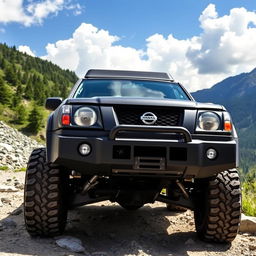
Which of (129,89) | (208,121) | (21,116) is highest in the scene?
(129,89)

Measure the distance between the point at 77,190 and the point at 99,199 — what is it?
1.73 feet

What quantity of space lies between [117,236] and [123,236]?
0.07 metres

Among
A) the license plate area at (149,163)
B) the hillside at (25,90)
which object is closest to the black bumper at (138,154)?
the license plate area at (149,163)

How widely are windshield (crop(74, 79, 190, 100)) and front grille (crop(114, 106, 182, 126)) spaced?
120cm

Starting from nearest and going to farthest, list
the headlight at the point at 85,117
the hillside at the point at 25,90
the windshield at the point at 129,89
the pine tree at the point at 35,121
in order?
the headlight at the point at 85,117 → the windshield at the point at 129,89 → the pine tree at the point at 35,121 → the hillside at the point at 25,90

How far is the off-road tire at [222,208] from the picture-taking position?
4.06 m

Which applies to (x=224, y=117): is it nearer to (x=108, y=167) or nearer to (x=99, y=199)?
(x=108, y=167)

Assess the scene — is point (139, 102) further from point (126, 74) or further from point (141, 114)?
point (126, 74)

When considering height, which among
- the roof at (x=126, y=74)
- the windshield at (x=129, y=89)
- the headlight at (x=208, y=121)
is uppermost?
the roof at (x=126, y=74)

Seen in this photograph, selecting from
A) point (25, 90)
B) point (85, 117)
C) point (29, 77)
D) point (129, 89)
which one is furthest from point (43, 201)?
point (29, 77)

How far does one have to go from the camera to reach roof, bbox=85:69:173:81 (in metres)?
5.60

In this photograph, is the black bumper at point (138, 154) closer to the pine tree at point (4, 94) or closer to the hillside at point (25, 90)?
the hillside at point (25, 90)

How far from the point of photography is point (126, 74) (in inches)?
229

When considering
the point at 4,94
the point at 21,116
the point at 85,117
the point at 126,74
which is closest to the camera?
the point at 85,117
